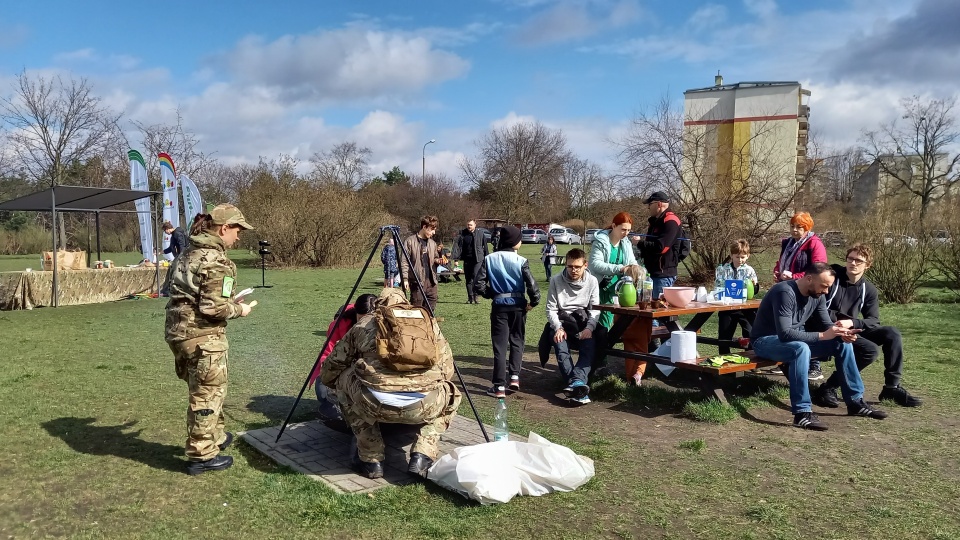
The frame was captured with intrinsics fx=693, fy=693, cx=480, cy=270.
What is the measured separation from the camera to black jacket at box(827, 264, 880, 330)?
6.45 m

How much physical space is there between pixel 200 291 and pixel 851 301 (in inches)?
222

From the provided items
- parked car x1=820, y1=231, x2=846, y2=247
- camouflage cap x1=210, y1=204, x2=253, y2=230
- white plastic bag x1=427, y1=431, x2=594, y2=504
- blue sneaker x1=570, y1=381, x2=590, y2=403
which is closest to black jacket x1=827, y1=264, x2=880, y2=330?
blue sneaker x1=570, y1=381, x2=590, y2=403

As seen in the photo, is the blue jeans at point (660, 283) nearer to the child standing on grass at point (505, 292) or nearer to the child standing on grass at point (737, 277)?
the child standing on grass at point (737, 277)

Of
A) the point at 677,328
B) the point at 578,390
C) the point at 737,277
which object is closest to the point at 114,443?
the point at 578,390

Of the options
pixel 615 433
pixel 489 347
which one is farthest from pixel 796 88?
pixel 615 433

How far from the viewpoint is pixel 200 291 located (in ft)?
14.5

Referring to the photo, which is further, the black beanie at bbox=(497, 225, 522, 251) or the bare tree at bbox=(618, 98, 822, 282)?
the bare tree at bbox=(618, 98, 822, 282)

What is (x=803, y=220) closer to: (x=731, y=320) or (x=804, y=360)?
(x=731, y=320)

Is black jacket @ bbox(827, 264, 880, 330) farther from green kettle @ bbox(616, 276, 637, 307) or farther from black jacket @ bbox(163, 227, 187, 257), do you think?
black jacket @ bbox(163, 227, 187, 257)

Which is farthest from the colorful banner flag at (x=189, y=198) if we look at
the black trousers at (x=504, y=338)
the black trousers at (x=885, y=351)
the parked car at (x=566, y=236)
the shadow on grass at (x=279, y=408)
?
the parked car at (x=566, y=236)

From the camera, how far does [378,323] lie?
13.9 feet

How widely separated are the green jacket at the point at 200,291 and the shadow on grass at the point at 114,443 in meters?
1.01

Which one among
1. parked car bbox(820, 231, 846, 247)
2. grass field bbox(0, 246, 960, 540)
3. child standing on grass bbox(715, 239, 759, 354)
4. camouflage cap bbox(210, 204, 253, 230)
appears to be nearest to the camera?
grass field bbox(0, 246, 960, 540)

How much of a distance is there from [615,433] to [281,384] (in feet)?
11.8
